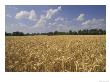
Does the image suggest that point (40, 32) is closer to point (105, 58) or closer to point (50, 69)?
point (50, 69)

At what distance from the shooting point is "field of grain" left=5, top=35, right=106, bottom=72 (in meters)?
4.06

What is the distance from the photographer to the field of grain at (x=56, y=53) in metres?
4.06

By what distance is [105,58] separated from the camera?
13.4 ft

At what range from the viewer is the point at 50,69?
13.3 feet

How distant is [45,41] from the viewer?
13.5 feet

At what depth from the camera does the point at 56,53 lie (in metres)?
4.11
